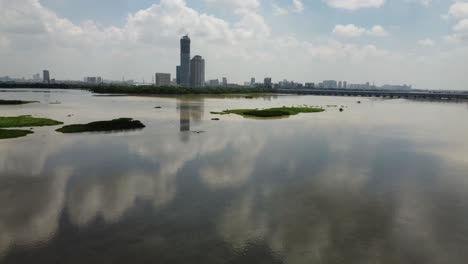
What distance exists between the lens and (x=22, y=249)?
15.9 m

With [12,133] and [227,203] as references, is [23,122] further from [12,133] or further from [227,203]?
[227,203]

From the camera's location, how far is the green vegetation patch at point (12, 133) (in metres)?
42.9

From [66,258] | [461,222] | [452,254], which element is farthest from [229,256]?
[461,222]

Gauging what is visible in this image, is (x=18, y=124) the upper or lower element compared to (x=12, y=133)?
upper

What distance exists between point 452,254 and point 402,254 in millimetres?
2571

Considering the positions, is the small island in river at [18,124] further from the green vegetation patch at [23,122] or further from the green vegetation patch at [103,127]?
the green vegetation patch at [103,127]

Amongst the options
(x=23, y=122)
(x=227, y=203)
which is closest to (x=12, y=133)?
(x=23, y=122)

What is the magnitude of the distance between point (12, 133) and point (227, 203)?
1442 inches

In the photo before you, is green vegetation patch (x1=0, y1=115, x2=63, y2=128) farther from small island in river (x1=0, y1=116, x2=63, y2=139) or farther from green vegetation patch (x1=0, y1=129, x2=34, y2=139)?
green vegetation patch (x1=0, y1=129, x2=34, y2=139)

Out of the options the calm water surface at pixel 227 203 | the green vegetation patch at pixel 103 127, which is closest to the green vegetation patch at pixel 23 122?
the green vegetation patch at pixel 103 127

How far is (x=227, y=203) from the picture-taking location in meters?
22.2

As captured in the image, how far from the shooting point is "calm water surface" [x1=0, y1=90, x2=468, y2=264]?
16359 millimetres

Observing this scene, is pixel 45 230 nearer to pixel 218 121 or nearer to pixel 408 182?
pixel 408 182

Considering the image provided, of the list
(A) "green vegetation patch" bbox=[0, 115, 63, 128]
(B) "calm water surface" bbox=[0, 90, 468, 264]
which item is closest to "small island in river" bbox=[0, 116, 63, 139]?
(A) "green vegetation patch" bbox=[0, 115, 63, 128]
